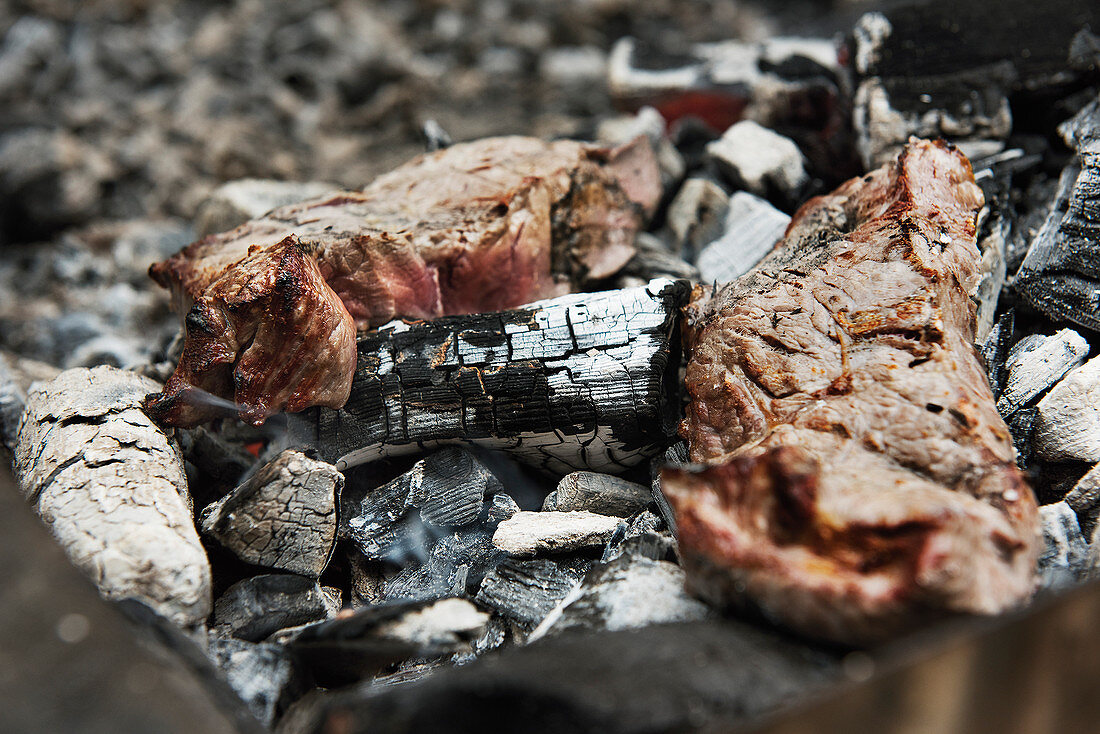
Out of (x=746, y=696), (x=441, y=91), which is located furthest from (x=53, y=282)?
(x=746, y=696)

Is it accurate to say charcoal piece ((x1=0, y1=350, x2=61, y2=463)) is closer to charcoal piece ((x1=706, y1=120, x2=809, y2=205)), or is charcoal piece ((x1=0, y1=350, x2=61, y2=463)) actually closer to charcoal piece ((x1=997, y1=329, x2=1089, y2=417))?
charcoal piece ((x1=706, y1=120, x2=809, y2=205))

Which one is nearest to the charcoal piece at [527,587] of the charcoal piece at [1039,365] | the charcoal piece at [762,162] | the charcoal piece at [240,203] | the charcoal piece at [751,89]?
the charcoal piece at [1039,365]

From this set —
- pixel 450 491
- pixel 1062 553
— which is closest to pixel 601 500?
pixel 450 491

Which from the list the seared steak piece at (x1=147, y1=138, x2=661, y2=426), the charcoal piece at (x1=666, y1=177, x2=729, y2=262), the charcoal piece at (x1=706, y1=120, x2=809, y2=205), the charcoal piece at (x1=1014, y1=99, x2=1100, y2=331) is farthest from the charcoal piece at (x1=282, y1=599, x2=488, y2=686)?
the charcoal piece at (x1=706, y1=120, x2=809, y2=205)

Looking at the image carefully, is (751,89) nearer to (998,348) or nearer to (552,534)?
(998,348)

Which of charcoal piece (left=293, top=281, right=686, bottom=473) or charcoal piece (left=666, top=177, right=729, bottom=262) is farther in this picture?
charcoal piece (left=666, top=177, right=729, bottom=262)

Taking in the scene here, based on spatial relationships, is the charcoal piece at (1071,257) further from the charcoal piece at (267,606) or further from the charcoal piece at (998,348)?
the charcoal piece at (267,606)

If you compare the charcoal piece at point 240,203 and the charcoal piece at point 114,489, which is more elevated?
the charcoal piece at point 240,203
